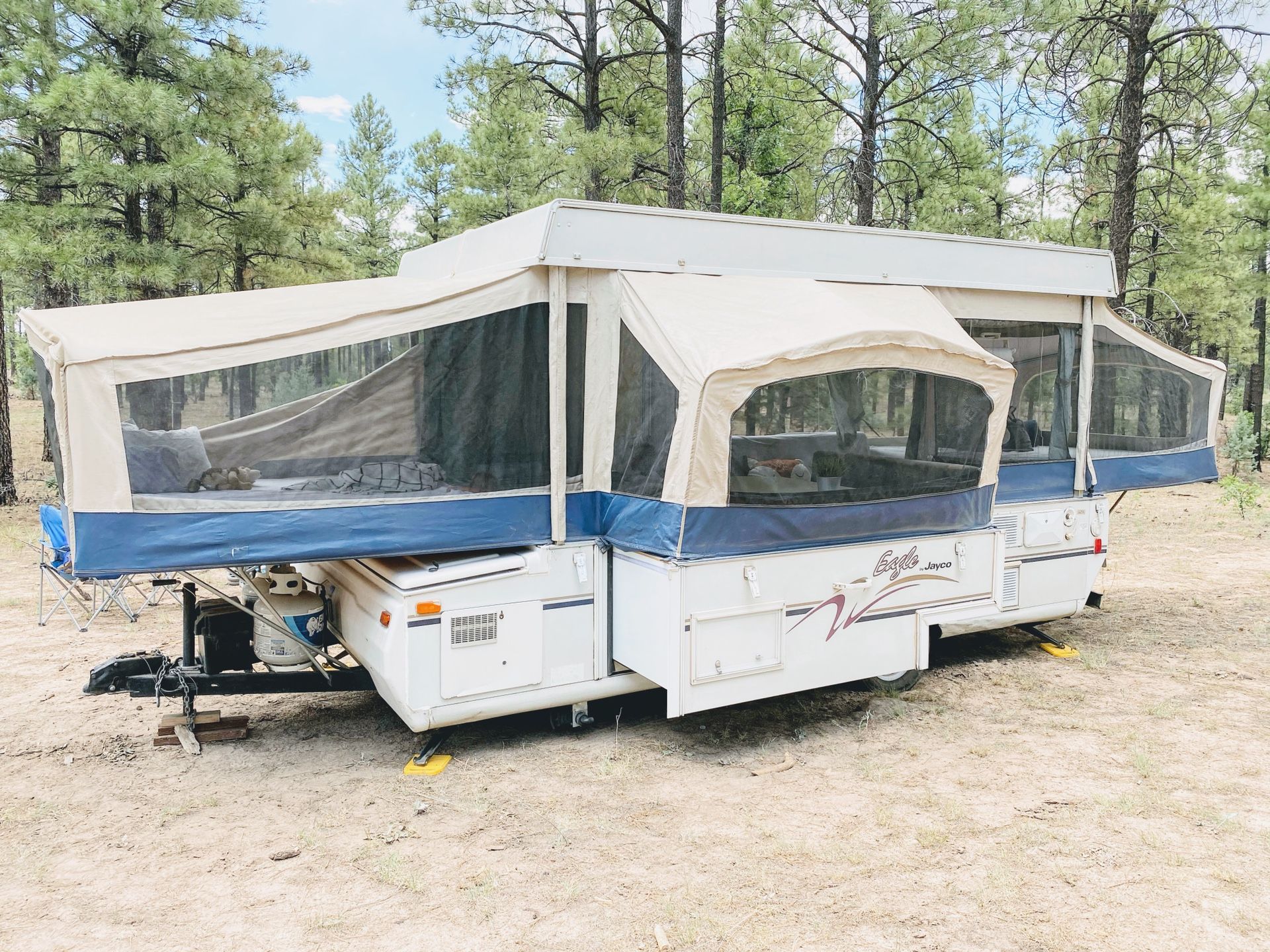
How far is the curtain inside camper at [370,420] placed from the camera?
12.4ft

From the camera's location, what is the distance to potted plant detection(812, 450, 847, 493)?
179 inches

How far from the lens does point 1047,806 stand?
3.98m

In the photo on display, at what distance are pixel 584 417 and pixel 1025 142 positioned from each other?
17.3 meters

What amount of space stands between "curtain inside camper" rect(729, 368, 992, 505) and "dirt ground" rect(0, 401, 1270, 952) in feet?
4.11

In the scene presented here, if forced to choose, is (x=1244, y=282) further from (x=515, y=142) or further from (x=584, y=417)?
(x=584, y=417)

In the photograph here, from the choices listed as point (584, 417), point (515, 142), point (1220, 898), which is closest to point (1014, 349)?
point (584, 417)

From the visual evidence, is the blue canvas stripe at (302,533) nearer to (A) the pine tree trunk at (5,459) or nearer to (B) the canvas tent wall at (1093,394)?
(B) the canvas tent wall at (1093,394)

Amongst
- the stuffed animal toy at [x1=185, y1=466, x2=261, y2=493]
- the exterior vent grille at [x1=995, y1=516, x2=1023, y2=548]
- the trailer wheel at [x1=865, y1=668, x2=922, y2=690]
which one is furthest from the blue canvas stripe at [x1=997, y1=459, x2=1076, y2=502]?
the stuffed animal toy at [x1=185, y1=466, x2=261, y2=493]

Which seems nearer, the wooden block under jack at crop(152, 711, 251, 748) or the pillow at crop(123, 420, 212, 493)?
the pillow at crop(123, 420, 212, 493)

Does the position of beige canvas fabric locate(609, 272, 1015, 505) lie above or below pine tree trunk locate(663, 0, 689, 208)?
below

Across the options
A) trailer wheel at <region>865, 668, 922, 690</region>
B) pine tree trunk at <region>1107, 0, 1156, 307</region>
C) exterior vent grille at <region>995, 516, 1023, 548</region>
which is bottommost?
trailer wheel at <region>865, 668, 922, 690</region>

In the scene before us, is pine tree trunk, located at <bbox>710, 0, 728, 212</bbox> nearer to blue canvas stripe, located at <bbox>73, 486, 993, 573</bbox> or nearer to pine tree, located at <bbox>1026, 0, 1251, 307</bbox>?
pine tree, located at <bbox>1026, 0, 1251, 307</bbox>

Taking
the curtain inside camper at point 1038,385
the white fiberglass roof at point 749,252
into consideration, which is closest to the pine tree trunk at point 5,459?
the white fiberglass roof at point 749,252

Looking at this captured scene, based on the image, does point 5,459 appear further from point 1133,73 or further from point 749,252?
point 1133,73
